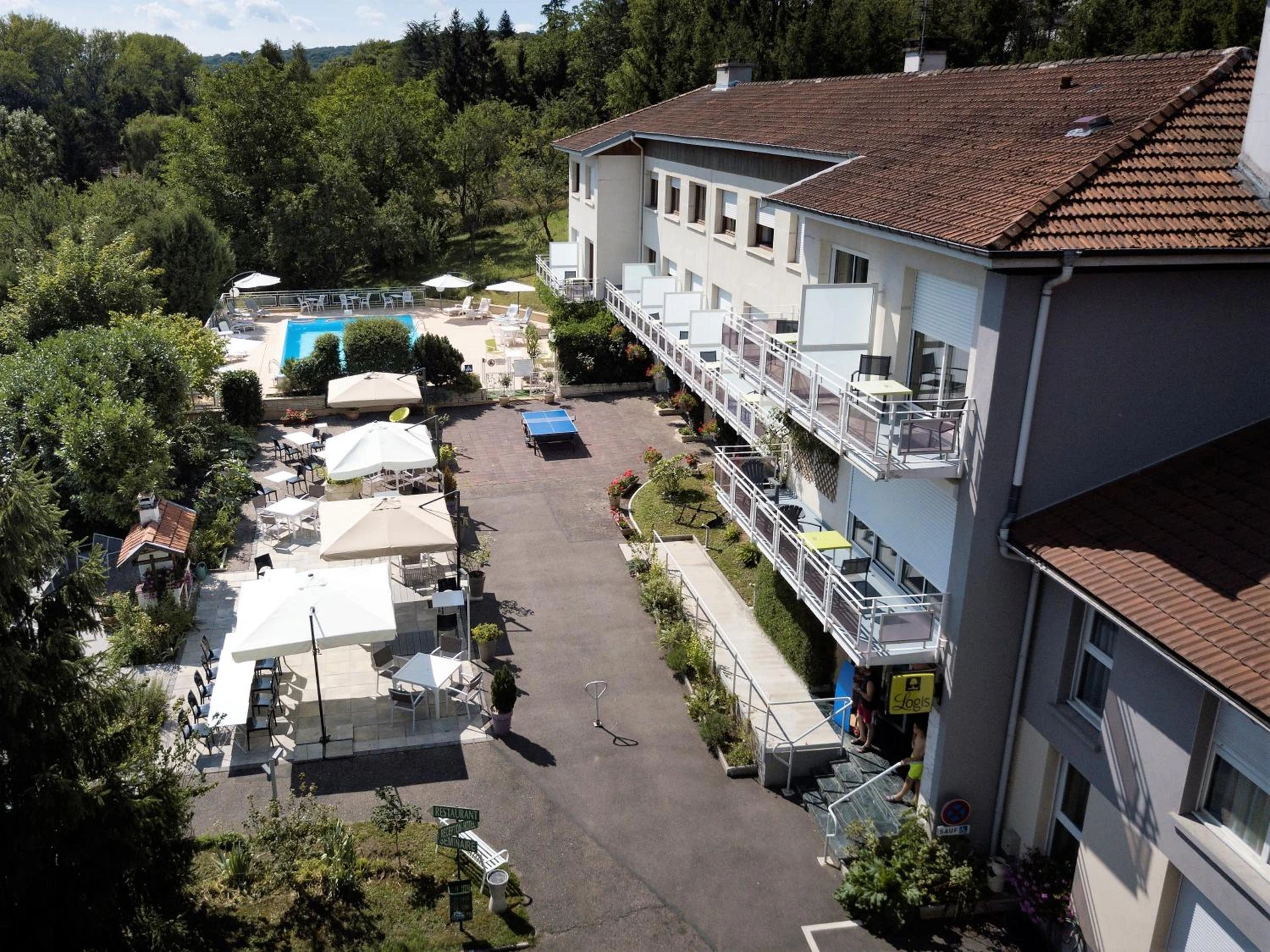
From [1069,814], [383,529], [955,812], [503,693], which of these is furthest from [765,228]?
[1069,814]

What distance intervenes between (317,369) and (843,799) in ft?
82.5

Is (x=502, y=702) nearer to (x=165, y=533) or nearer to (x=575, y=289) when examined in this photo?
(x=165, y=533)

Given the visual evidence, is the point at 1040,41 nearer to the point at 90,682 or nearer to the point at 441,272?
the point at 441,272

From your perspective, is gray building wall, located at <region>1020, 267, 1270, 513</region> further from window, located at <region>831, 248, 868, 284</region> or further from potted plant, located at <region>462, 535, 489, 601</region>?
potted plant, located at <region>462, 535, 489, 601</region>

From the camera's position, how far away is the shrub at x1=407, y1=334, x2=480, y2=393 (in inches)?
1300

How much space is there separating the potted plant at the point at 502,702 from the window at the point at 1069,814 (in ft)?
26.4

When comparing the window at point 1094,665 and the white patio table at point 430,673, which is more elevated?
the window at point 1094,665

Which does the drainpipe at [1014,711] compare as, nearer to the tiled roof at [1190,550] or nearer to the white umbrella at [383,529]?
the tiled roof at [1190,550]

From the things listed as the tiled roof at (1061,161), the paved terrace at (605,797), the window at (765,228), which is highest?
the tiled roof at (1061,161)

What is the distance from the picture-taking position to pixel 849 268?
16047 mm

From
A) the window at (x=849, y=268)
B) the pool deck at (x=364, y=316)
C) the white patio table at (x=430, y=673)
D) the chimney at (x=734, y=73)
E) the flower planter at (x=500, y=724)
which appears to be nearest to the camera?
the window at (x=849, y=268)

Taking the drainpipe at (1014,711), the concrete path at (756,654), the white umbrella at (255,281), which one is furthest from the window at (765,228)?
the white umbrella at (255,281)

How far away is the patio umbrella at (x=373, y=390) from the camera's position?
27891 millimetres

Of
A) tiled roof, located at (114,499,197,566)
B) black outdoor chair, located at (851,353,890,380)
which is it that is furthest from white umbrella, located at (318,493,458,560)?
black outdoor chair, located at (851,353,890,380)
